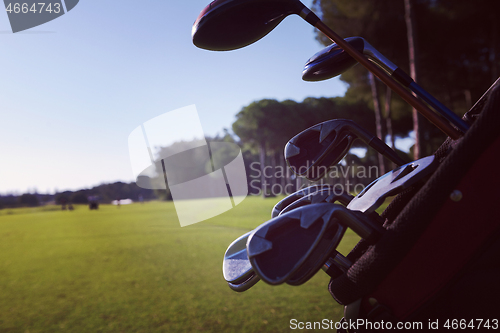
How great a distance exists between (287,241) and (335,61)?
84 centimetres

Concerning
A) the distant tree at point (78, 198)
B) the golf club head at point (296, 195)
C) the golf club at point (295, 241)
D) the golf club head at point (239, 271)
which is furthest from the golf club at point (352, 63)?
the distant tree at point (78, 198)

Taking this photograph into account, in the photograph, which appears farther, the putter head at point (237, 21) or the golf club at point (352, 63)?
the golf club at point (352, 63)

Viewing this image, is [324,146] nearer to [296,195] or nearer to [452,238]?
[296,195]

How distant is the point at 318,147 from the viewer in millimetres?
1200

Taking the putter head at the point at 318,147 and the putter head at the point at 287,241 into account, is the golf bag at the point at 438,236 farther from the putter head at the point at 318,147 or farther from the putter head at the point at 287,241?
the putter head at the point at 318,147

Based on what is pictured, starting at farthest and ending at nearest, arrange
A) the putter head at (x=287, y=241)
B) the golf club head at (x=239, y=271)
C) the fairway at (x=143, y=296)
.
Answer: the fairway at (x=143, y=296), the golf club head at (x=239, y=271), the putter head at (x=287, y=241)

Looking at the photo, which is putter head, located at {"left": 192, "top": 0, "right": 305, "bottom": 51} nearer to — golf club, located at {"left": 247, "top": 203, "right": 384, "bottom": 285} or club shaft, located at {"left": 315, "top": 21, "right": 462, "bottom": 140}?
club shaft, located at {"left": 315, "top": 21, "right": 462, "bottom": 140}

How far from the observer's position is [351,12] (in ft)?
40.5

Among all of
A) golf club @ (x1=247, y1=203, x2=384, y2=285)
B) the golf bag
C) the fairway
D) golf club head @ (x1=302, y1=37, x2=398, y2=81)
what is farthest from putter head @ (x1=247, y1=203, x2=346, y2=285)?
the fairway

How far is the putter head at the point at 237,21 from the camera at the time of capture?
895mm

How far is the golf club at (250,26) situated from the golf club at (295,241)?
1.65 ft

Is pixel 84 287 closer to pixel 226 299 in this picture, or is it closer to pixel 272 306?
pixel 226 299

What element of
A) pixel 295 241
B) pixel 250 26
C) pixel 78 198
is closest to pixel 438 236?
pixel 295 241

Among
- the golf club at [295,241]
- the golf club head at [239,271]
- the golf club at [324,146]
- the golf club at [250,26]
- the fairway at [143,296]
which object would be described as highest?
the golf club at [250,26]
